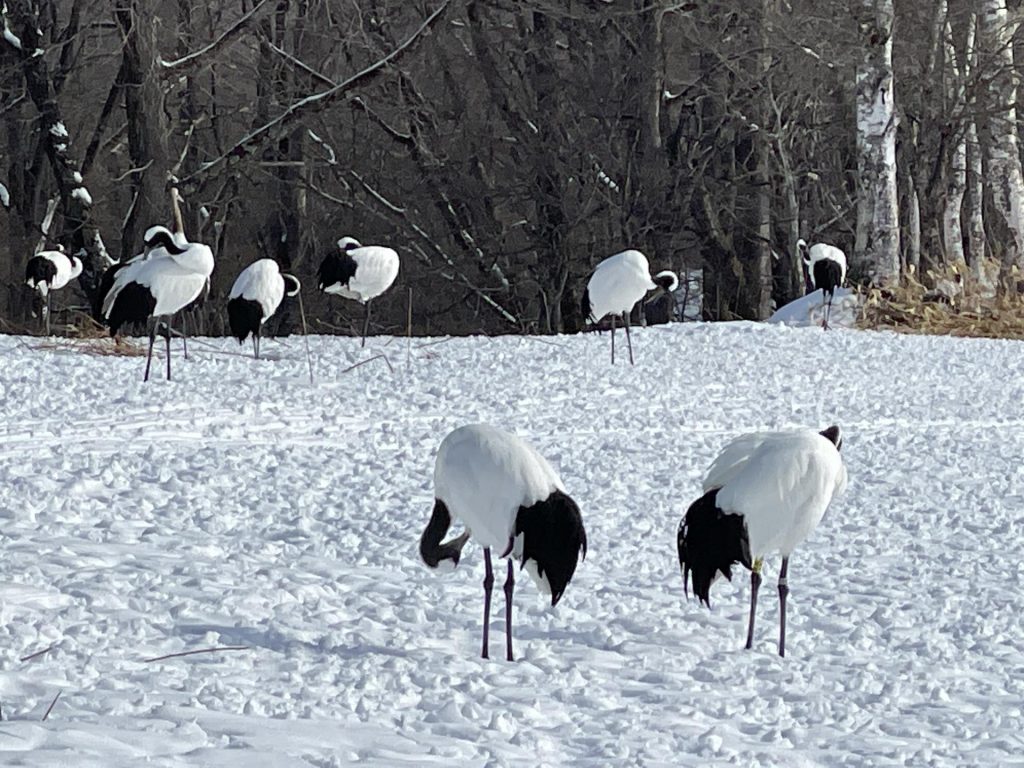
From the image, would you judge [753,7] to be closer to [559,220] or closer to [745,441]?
[559,220]

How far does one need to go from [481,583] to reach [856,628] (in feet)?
4.78

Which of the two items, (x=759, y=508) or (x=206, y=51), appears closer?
(x=759, y=508)

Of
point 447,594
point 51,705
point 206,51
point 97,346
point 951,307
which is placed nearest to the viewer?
point 51,705

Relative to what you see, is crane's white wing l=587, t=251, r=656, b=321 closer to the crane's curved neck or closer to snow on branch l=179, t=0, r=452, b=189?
snow on branch l=179, t=0, r=452, b=189

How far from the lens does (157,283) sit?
39.5 ft

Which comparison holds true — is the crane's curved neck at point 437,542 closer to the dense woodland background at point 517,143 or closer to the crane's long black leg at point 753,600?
the crane's long black leg at point 753,600

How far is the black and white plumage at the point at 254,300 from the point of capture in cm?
1372

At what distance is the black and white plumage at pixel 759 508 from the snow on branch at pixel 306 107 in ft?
51.5

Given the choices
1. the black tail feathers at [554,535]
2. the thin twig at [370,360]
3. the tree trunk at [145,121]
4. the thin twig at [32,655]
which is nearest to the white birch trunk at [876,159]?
the thin twig at [370,360]

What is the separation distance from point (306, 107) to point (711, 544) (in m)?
16.8

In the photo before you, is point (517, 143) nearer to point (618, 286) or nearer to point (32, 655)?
point (618, 286)

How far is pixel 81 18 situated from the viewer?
26906 millimetres

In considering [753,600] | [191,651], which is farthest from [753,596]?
[191,651]

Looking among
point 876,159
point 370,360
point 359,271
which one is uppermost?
point 876,159
